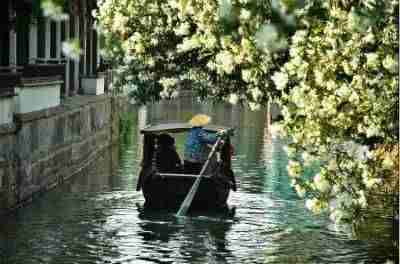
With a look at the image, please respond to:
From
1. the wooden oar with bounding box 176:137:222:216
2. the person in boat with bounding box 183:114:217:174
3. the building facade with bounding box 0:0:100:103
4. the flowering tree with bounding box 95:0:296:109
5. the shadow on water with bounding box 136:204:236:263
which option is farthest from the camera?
the person in boat with bounding box 183:114:217:174

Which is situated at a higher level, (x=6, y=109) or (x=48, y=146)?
(x=6, y=109)

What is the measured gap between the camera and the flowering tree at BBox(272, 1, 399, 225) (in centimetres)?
1087

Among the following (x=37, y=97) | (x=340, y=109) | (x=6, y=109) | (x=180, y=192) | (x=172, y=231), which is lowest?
(x=172, y=231)

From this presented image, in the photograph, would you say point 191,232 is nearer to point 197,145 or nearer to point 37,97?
point 197,145

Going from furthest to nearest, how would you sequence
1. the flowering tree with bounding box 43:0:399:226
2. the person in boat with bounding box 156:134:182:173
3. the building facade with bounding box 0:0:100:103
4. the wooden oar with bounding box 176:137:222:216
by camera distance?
the person in boat with bounding box 156:134:182:173 → the wooden oar with bounding box 176:137:222:216 → the building facade with bounding box 0:0:100:103 → the flowering tree with bounding box 43:0:399:226

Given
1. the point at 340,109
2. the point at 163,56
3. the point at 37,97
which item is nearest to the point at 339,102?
the point at 340,109

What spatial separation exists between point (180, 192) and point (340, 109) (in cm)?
1152

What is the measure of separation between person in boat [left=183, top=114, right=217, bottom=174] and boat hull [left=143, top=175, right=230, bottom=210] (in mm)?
735

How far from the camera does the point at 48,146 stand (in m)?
25.4

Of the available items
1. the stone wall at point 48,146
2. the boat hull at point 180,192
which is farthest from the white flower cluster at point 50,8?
the boat hull at point 180,192

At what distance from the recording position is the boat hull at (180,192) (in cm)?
2222

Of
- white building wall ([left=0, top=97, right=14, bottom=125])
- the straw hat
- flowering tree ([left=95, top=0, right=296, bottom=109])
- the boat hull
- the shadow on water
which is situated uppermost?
flowering tree ([left=95, top=0, right=296, bottom=109])

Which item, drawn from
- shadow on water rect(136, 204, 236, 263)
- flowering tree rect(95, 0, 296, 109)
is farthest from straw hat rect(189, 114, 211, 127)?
flowering tree rect(95, 0, 296, 109)

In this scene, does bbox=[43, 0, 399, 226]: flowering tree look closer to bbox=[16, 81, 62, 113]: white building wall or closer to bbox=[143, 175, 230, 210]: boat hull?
bbox=[143, 175, 230, 210]: boat hull
